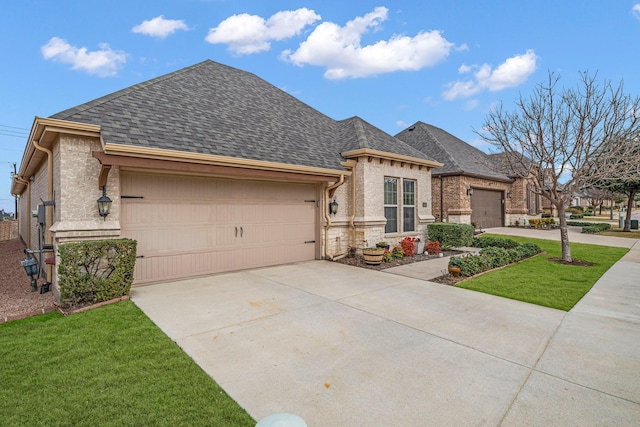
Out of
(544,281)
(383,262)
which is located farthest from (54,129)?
(544,281)

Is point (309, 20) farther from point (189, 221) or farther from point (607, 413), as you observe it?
point (607, 413)

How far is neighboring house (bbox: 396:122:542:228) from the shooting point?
16.6 metres

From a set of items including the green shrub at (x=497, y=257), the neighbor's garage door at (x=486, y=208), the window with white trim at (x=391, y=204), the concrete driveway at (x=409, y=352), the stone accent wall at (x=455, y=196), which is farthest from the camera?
the neighbor's garage door at (x=486, y=208)

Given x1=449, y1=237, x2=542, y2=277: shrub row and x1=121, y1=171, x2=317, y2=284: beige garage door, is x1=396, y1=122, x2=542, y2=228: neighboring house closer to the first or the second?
x1=449, y1=237, x2=542, y2=277: shrub row

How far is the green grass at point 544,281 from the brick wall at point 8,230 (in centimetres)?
2576

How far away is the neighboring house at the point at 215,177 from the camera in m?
5.89

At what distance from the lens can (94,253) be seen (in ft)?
17.0

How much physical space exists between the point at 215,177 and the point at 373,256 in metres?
4.70

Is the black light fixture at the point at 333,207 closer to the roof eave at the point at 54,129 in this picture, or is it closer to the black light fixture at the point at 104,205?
the black light fixture at the point at 104,205

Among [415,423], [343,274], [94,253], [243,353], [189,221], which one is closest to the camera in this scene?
[415,423]

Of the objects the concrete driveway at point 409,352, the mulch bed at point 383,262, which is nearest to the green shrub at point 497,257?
the mulch bed at point 383,262

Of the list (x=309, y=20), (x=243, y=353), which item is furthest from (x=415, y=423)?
(x=309, y=20)

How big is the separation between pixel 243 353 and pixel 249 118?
297 inches

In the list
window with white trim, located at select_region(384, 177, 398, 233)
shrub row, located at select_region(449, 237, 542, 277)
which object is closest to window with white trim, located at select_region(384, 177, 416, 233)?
window with white trim, located at select_region(384, 177, 398, 233)
